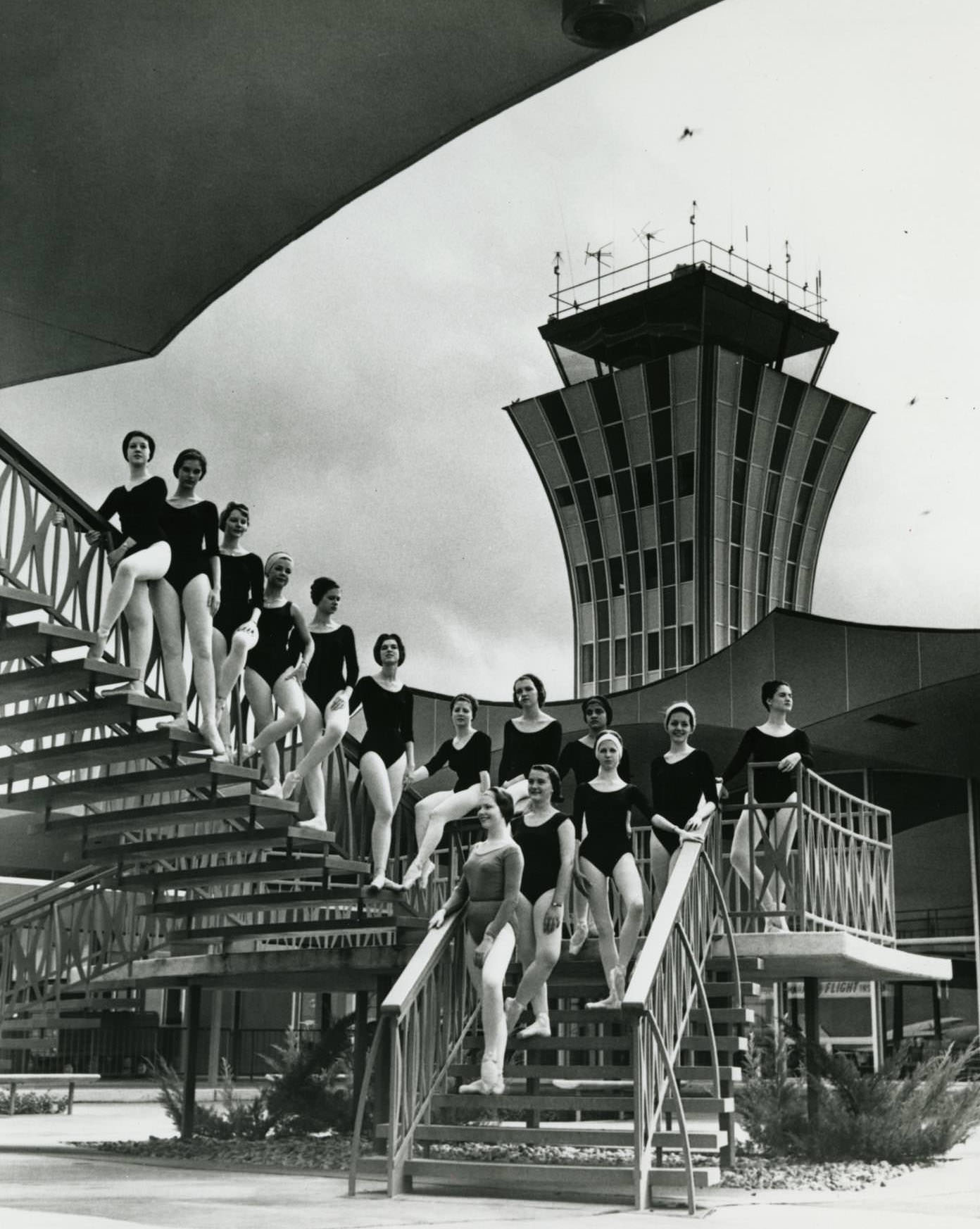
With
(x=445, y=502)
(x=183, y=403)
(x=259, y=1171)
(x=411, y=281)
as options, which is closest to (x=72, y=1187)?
(x=259, y=1171)

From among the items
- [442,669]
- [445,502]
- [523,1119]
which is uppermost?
[445,502]

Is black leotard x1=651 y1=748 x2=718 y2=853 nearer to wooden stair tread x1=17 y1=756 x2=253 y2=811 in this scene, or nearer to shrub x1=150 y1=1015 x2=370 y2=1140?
wooden stair tread x1=17 y1=756 x2=253 y2=811

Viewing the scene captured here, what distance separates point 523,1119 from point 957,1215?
324 inches

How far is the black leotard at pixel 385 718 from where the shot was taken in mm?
10750

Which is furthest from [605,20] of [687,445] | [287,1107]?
[687,445]

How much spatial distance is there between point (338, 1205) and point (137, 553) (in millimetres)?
4088

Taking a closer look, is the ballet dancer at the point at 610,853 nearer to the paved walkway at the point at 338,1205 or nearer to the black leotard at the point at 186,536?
the paved walkway at the point at 338,1205

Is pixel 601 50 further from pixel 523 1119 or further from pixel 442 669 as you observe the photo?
pixel 442 669

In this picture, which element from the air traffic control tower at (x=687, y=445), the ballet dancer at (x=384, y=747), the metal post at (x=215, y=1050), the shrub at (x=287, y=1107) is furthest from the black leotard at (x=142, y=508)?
the air traffic control tower at (x=687, y=445)

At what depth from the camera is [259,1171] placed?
419 inches

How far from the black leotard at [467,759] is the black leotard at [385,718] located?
0.85 feet

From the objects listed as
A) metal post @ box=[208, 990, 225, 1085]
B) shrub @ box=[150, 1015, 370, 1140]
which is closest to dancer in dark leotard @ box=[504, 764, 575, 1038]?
shrub @ box=[150, 1015, 370, 1140]

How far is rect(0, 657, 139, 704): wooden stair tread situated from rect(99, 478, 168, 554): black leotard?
80 centimetres

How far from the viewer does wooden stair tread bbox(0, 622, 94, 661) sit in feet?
30.6
